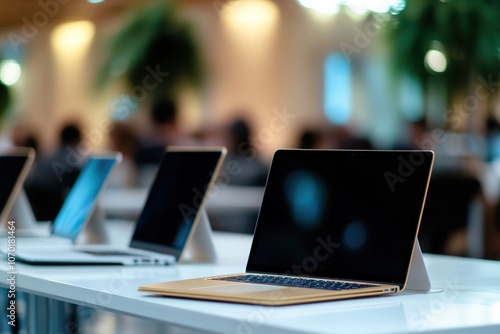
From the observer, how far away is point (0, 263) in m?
1.95

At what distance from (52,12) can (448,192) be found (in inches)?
299

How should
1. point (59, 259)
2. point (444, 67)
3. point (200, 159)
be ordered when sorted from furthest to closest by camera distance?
1. point (444, 67)
2. point (200, 159)
3. point (59, 259)

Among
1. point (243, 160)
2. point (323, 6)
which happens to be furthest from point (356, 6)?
point (243, 160)

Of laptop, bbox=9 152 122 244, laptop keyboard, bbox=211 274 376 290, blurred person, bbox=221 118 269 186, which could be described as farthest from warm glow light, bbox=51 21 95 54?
laptop keyboard, bbox=211 274 376 290

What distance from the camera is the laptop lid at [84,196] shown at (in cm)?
A: 244

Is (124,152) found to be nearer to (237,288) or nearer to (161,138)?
(161,138)

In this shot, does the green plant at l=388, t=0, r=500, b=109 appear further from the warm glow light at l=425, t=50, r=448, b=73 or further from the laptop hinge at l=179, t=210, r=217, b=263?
the laptop hinge at l=179, t=210, r=217, b=263

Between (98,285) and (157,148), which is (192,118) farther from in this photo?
(98,285)

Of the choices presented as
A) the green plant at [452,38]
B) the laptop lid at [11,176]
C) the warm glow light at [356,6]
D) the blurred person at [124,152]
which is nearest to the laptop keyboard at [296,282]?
the laptop lid at [11,176]

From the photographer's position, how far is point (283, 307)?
4.17 ft

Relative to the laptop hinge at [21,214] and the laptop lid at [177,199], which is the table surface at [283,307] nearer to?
the laptop lid at [177,199]

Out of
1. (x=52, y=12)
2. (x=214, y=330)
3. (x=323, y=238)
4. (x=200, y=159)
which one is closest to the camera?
(x=214, y=330)

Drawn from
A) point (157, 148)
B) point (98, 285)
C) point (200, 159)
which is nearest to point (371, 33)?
point (157, 148)

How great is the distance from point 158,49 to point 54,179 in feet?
14.5
